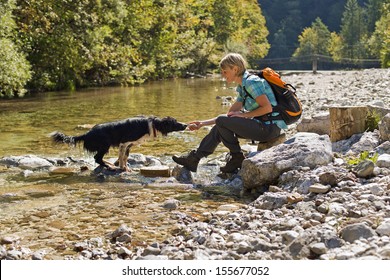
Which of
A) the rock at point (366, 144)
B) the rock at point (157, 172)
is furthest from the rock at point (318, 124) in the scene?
the rock at point (157, 172)

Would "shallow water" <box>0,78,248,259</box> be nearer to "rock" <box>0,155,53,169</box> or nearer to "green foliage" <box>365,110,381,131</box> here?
"rock" <box>0,155,53,169</box>

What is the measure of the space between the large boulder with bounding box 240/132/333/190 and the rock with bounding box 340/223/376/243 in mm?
2210

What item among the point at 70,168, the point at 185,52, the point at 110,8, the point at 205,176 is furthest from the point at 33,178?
the point at 185,52

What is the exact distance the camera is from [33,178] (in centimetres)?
686

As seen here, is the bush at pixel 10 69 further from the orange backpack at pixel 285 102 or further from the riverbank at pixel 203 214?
the orange backpack at pixel 285 102

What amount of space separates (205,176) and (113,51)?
74.8 ft

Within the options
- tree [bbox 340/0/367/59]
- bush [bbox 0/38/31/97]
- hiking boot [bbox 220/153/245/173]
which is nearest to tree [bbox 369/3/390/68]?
tree [bbox 340/0/367/59]

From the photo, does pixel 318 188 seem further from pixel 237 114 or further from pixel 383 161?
→ pixel 237 114

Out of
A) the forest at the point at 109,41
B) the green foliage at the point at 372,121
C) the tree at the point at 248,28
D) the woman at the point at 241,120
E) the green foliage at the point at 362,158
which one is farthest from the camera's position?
the tree at the point at 248,28

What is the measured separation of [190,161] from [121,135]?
1.13 metres

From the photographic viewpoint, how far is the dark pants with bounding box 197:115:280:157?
A: 6426mm

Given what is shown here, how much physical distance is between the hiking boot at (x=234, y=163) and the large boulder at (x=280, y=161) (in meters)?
0.63

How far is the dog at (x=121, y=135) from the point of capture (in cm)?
729

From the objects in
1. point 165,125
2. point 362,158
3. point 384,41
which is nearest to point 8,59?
point 165,125
